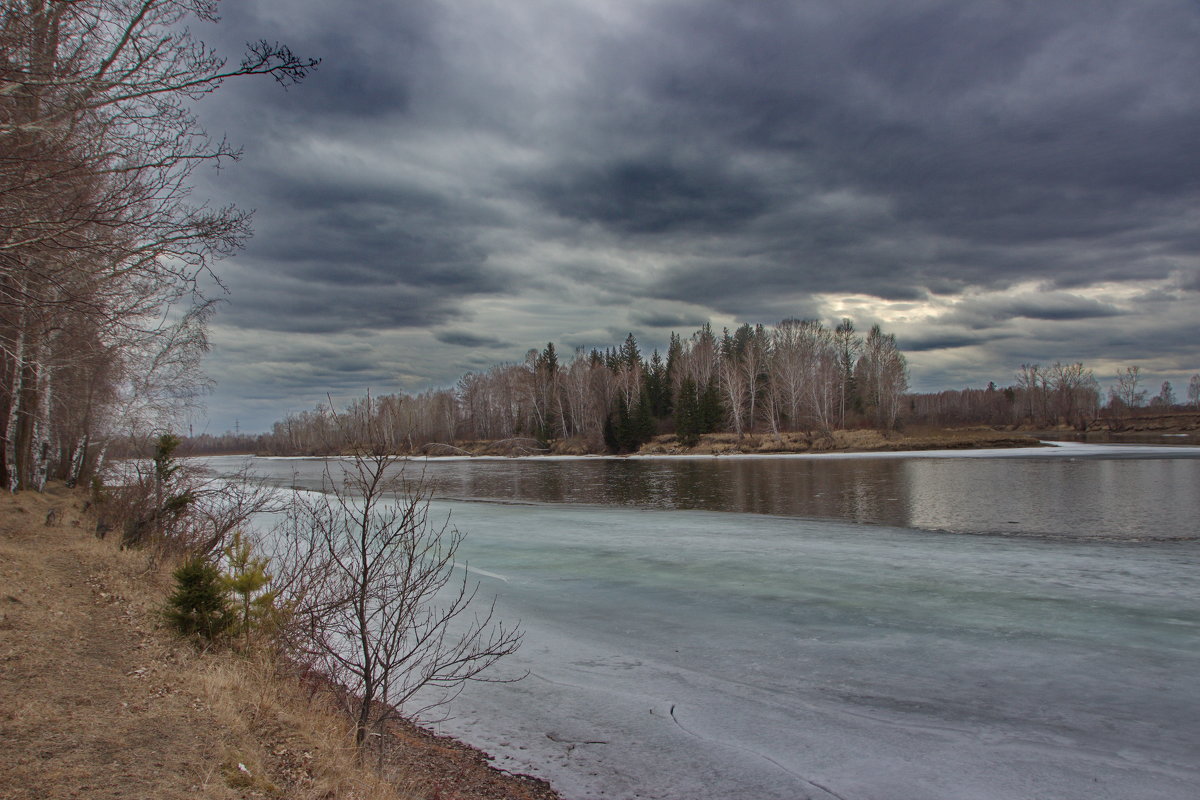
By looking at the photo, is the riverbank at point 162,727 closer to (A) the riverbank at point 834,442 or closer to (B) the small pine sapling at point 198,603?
(B) the small pine sapling at point 198,603

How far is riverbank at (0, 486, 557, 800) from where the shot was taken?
4547 millimetres

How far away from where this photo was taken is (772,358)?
276ft

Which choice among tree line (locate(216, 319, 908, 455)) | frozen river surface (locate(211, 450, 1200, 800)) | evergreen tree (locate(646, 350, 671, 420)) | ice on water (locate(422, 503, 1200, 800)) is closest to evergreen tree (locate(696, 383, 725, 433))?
tree line (locate(216, 319, 908, 455))

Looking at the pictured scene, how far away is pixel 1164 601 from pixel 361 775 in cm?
1226

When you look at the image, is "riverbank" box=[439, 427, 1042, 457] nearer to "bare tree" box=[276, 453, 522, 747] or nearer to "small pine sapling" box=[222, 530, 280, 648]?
"bare tree" box=[276, 453, 522, 747]

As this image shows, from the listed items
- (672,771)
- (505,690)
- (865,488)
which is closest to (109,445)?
(505,690)

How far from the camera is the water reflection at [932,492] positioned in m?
19.5

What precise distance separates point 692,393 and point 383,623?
70974mm

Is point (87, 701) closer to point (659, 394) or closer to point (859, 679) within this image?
point (859, 679)

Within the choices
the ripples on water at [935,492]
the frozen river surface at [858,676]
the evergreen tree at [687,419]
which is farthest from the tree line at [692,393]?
the frozen river surface at [858,676]

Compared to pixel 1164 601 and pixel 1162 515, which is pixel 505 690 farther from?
pixel 1162 515

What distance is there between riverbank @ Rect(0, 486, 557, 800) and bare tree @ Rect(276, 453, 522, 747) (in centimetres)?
47

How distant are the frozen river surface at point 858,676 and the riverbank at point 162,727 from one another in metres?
0.79

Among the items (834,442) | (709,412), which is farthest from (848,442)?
(709,412)
